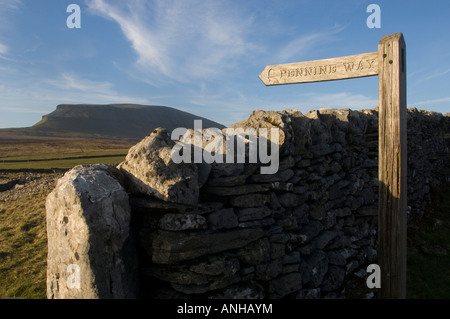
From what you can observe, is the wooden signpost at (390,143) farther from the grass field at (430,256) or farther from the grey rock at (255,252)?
the grey rock at (255,252)

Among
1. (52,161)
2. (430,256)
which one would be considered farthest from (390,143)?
(52,161)

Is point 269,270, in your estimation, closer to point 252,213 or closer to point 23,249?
point 252,213

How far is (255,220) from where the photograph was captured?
4238 millimetres

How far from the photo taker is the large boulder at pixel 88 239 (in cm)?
303

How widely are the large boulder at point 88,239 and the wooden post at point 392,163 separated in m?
3.88

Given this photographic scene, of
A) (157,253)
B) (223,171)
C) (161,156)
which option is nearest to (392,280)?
(223,171)

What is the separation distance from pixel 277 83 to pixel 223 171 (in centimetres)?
212

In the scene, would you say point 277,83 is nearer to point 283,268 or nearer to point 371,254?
point 283,268

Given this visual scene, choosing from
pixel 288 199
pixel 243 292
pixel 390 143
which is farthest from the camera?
pixel 288 199

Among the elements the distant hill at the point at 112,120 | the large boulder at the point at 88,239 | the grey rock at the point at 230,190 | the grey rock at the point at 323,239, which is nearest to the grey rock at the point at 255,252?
the grey rock at the point at 230,190

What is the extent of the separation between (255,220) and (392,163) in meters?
2.36

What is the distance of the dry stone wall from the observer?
3590 millimetres

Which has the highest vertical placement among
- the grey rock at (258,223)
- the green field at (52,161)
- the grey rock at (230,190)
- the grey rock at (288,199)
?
the green field at (52,161)
